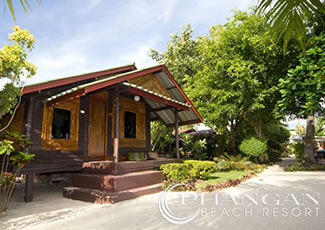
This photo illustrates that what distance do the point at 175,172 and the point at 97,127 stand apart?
4.26 m

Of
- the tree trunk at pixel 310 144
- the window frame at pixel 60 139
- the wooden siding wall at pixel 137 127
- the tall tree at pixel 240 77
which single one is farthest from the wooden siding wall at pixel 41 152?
the tree trunk at pixel 310 144

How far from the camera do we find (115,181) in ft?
22.9

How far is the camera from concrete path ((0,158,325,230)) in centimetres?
461

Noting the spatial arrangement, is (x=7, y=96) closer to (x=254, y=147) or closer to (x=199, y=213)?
(x=199, y=213)

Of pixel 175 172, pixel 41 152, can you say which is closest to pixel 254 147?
pixel 175 172

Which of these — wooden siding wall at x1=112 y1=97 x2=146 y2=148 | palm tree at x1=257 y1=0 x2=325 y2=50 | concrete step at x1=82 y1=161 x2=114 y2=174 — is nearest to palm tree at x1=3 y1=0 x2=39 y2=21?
palm tree at x1=257 y1=0 x2=325 y2=50

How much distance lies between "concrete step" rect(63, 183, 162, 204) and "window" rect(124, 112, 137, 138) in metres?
3.91

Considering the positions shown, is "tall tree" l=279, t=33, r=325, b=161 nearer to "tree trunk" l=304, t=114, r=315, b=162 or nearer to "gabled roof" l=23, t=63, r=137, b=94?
"tree trunk" l=304, t=114, r=315, b=162

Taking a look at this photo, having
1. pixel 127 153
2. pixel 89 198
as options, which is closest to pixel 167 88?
pixel 127 153

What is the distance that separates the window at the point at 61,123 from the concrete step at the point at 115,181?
1922mm

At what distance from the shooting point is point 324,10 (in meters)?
1.67

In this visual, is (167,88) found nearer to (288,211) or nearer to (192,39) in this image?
(288,211)

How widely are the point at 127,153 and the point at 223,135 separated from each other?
12.4 metres

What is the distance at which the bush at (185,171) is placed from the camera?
29.1 ft
